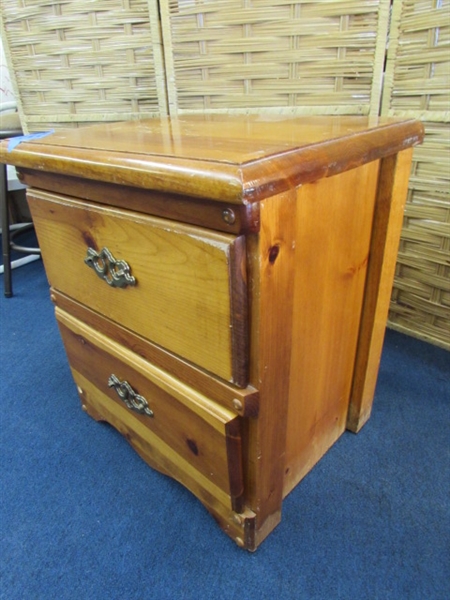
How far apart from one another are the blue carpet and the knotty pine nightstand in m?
0.05

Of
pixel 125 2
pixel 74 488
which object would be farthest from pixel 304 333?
pixel 125 2

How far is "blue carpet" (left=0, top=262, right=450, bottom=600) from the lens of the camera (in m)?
0.64

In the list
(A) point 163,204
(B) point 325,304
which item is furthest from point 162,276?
(B) point 325,304

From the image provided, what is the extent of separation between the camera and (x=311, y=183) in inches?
20.2

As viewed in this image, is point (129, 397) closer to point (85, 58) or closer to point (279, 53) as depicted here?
point (279, 53)

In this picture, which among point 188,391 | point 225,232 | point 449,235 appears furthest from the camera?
point 449,235

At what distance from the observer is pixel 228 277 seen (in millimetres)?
467

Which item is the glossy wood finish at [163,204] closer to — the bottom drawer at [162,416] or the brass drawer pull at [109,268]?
the brass drawer pull at [109,268]

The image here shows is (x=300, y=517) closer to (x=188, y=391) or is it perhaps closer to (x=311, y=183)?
(x=188, y=391)

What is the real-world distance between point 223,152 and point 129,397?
0.48 m

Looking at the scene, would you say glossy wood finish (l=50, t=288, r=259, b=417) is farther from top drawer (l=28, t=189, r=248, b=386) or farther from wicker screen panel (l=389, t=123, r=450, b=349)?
wicker screen panel (l=389, t=123, r=450, b=349)

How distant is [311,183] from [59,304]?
56 centimetres

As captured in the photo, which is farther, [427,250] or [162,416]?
[427,250]

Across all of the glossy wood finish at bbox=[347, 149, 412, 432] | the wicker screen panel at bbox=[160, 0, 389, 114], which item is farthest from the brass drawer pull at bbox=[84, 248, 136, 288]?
the wicker screen panel at bbox=[160, 0, 389, 114]
